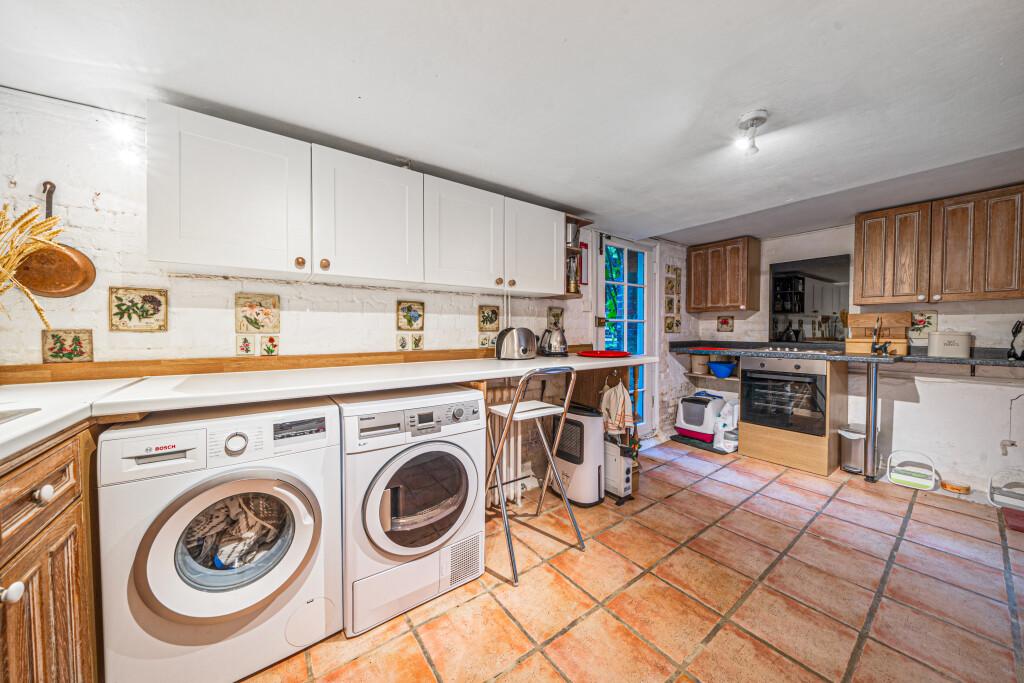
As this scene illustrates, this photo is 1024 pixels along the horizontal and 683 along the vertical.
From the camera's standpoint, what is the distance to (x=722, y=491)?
2781 mm

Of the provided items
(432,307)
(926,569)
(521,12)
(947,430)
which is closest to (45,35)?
(521,12)

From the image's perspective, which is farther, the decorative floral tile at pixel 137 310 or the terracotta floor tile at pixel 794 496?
the terracotta floor tile at pixel 794 496

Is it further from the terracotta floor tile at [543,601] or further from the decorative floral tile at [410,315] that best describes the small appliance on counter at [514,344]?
the terracotta floor tile at [543,601]

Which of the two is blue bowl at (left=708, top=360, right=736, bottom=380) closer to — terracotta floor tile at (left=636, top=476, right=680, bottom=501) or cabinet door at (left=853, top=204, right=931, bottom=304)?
cabinet door at (left=853, top=204, right=931, bottom=304)

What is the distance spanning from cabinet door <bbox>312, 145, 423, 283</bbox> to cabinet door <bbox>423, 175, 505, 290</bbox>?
0.22 ft

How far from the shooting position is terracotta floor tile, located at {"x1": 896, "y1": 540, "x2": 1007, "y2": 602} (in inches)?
68.7

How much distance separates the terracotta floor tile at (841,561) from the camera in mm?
1835

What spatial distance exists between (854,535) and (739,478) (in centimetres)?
85

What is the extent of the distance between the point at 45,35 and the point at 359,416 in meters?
1.60

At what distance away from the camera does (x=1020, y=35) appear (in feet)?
3.89

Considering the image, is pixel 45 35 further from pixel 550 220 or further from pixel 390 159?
pixel 550 220

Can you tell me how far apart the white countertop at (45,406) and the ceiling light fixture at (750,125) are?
255cm

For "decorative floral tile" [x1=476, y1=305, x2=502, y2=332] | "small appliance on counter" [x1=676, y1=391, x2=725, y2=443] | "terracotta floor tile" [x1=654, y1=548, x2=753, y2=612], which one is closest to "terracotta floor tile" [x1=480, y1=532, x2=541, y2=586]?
"terracotta floor tile" [x1=654, y1=548, x2=753, y2=612]

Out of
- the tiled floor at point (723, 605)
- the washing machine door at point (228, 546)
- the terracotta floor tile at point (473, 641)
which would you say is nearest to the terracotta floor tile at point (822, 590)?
the tiled floor at point (723, 605)
